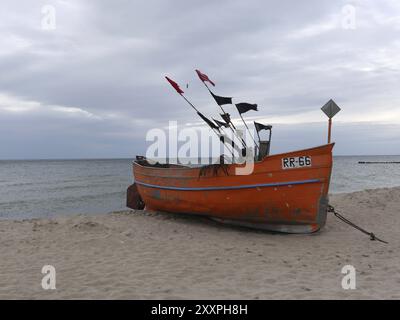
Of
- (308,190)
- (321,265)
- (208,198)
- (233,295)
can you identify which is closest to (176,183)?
(208,198)

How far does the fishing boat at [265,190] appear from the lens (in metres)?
7.90

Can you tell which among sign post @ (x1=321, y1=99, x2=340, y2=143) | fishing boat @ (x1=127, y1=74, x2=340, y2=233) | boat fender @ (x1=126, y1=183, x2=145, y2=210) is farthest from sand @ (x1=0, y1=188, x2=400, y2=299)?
boat fender @ (x1=126, y1=183, x2=145, y2=210)

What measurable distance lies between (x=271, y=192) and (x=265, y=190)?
143mm

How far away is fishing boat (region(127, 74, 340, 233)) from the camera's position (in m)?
7.90

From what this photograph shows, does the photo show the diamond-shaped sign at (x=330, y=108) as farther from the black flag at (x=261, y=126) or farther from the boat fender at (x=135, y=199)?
the boat fender at (x=135, y=199)

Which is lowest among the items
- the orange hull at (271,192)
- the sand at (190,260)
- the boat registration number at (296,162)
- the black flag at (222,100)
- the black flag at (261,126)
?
the sand at (190,260)

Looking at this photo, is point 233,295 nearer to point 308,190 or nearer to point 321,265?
point 321,265

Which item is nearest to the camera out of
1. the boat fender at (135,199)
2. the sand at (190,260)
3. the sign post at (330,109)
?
the sand at (190,260)

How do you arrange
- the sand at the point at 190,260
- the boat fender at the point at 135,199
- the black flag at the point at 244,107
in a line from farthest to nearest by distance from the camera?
the boat fender at the point at 135,199, the black flag at the point at 244,107, the sand at the point at 190,260

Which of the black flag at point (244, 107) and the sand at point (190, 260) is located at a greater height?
the black flag at point (244, 107)

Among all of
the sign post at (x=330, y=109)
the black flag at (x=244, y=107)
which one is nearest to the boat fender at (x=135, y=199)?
the black flag at (x=244, y=107)

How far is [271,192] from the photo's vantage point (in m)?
8.21

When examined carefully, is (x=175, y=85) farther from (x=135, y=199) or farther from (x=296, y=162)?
(x=135, y=199)

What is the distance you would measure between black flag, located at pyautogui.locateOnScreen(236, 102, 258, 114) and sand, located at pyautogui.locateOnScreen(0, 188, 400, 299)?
3.05 meters
